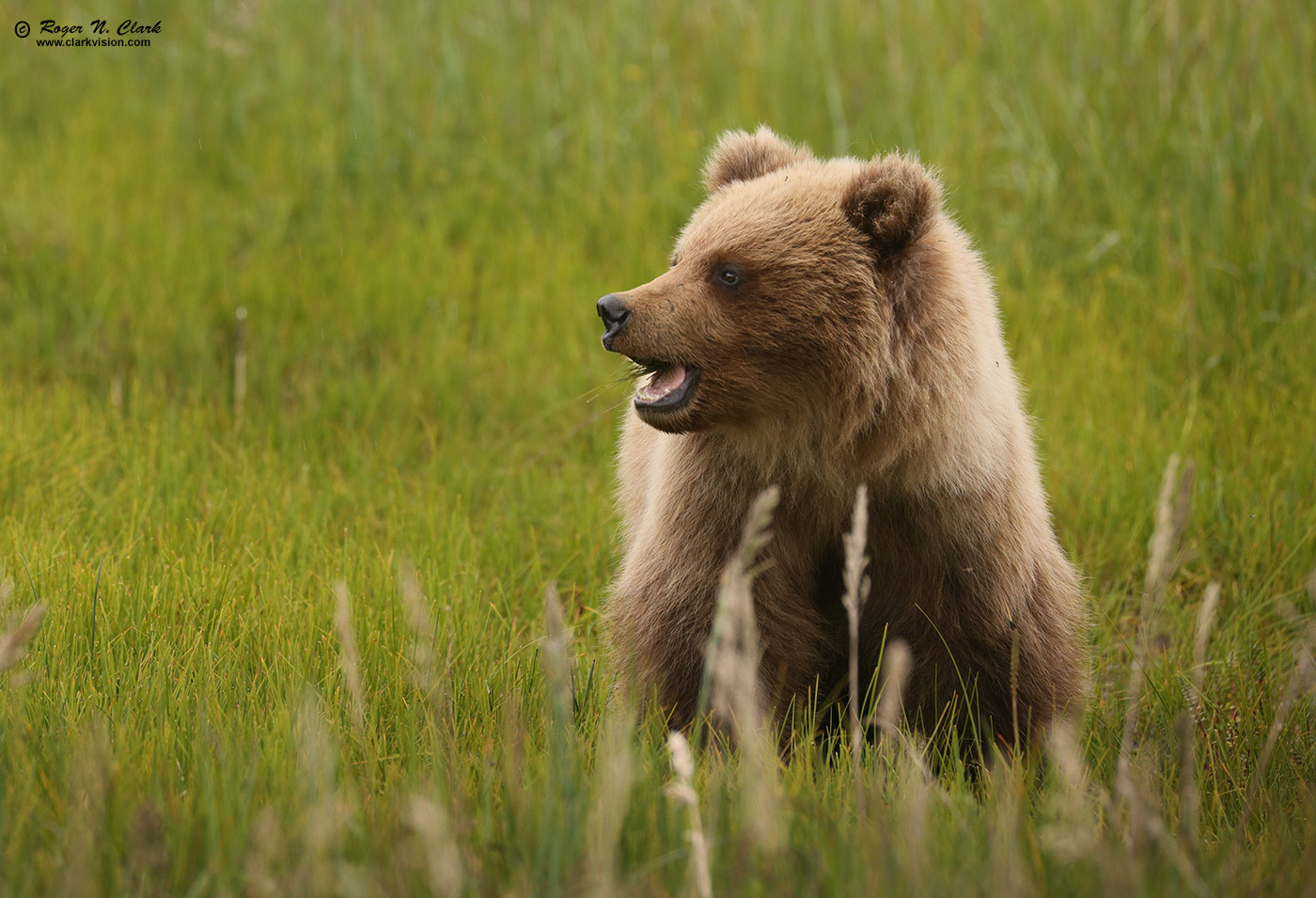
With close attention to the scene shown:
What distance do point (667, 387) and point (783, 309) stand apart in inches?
13.4

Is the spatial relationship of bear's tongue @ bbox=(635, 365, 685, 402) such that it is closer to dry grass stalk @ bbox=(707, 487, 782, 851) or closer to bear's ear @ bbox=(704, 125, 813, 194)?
bear's ear @ bbox=(704, 125, 813, 194)

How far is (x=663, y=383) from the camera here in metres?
3.22

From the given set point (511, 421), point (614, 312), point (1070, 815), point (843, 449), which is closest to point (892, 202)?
point (843, 449)

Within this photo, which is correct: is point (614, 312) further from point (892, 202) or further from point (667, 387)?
point (892, 202)

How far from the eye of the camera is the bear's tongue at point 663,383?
10.4 feet

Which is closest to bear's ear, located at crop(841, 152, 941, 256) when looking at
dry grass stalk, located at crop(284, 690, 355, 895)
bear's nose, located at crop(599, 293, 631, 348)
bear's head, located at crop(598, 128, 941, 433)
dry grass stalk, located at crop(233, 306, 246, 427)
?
bear's head, located at crop(598, 128, 941, 433)

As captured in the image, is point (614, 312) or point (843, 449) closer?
point (614, 312)

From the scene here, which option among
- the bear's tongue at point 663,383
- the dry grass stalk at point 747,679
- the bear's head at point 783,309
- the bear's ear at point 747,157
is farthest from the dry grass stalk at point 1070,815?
the bear's ear at point 747,157

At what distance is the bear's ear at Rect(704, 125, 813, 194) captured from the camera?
145 inches

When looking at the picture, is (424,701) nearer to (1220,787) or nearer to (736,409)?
(736,409)

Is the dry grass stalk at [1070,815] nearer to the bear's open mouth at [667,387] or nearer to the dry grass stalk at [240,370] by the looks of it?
the bear's open mouth at [667,387]

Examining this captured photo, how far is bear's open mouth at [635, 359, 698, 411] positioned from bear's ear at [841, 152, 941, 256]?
56 centimetres

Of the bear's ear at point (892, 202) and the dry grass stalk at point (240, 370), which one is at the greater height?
the bear's ear at point (892, 202)

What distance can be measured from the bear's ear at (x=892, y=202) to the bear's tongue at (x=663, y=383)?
1.87 feet
